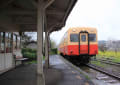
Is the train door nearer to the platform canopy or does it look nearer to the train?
the train

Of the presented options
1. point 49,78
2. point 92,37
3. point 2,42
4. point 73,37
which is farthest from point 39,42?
point 92,37

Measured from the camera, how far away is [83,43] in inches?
429

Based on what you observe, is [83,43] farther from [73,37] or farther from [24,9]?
[24,9]

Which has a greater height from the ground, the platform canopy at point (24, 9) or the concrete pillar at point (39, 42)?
the platform canopy at point (24, 9)

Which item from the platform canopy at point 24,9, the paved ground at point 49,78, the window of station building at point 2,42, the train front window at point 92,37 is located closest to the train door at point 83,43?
the train front window at point 92,37

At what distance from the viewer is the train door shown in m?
10.8

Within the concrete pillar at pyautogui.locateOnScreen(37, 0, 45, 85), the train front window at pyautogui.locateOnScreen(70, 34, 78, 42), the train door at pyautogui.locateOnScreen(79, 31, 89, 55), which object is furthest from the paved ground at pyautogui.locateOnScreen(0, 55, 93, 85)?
the train front window at pyautogui.locateOnScreen(70, 34, 78, 42)

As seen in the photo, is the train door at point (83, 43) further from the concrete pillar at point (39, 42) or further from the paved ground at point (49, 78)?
the concrete pillar at point (39, 42)

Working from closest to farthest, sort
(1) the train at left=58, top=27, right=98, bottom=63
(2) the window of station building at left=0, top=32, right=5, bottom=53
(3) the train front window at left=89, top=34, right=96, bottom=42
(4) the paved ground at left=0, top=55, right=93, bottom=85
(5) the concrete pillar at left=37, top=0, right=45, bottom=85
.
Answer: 1. (5) the concrete pillar at left=37, top=0, right=45, bottom=85
2. (4) the paved ground at left=0, top=55, right=93, bottom=85
3. (2) the window of station building at left=0, top=32, right=5, bottom=53
4. (1) the train at left=58, top=27, right=98, bottom=63
5. (3) the train front window at left=89, top=34, right=96, bottom=42

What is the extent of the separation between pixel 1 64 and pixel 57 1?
187 inches

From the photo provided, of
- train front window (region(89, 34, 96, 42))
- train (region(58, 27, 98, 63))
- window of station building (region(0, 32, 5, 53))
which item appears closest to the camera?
window of station building (region(0, 32, 5, 53))

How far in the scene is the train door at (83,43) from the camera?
1080 centimetres

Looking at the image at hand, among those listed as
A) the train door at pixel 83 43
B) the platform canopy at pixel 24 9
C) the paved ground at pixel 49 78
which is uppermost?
the platform canopy at pixel 24 9

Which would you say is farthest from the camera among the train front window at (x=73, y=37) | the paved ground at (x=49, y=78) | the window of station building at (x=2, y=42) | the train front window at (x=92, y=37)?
the train front window at (x=92, y=37)
